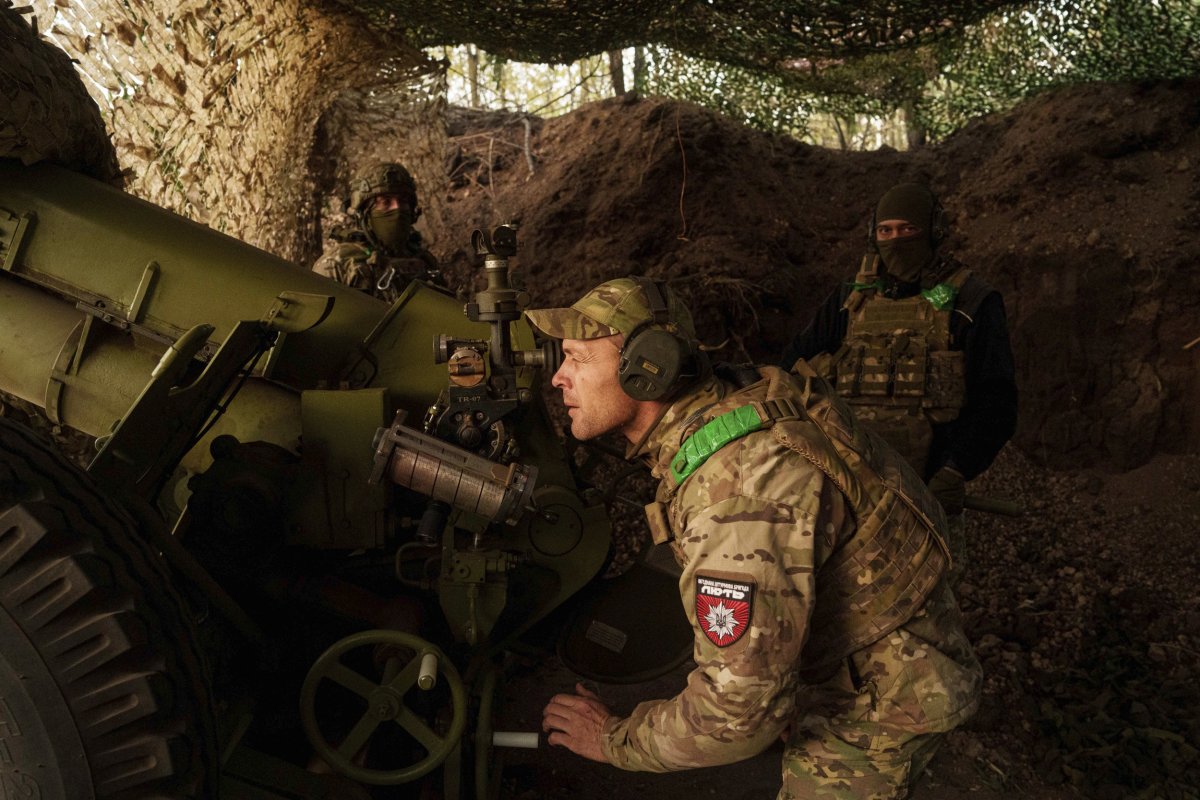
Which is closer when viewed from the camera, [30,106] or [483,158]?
[30,106]

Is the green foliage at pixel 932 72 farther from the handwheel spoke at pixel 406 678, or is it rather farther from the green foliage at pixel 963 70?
the handwheel spoke at pixel 406 678

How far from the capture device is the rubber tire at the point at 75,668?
1.69 m

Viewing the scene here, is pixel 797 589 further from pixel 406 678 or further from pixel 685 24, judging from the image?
pixel 685 24

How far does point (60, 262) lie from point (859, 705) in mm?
2663

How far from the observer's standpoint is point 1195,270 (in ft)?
16.5

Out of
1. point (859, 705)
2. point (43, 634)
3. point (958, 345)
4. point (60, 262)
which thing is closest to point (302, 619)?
point (43, 634)

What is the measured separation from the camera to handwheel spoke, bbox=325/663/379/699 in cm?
239

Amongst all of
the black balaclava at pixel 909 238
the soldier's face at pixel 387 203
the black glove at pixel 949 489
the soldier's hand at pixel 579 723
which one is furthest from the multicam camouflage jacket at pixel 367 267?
the soldier's hand at pixel 579 723

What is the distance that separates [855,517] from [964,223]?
4735mm

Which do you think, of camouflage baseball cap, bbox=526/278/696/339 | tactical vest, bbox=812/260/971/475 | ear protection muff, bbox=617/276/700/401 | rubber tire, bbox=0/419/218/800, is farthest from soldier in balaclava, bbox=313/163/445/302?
rubber tire, bbox=0/419/218/800

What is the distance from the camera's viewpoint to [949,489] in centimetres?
333

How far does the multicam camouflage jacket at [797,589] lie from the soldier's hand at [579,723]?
0.04 m

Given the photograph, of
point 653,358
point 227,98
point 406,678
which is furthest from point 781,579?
point 227,98

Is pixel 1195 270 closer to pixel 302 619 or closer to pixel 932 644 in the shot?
pixel 932 644
